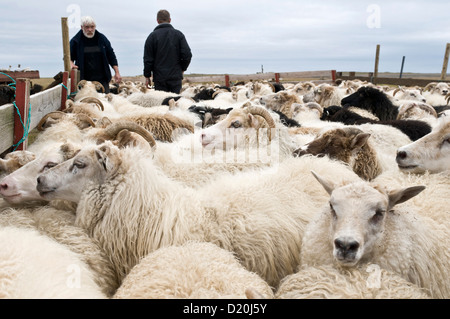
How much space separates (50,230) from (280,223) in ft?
5.66

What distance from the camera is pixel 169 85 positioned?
34.0 feet

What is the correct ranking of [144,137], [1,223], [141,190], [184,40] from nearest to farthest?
1. [1,223]
2. [141,190]
3. [144,137]
4. [184,40]

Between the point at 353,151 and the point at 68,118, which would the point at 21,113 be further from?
the point at 353,151

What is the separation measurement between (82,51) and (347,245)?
28.1ft

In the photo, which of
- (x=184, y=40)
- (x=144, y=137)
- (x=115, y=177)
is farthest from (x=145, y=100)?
(x=115, y=177)

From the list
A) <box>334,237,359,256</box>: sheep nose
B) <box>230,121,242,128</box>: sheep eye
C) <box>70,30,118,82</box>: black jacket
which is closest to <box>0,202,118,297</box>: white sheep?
<box>334,237,359,256</box>: sheep nose

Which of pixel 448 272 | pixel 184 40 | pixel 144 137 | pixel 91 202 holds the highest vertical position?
pixel 184 40

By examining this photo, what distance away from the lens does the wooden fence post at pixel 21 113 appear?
4414 millimetres

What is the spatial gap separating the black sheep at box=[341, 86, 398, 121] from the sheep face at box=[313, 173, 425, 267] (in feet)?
20.8

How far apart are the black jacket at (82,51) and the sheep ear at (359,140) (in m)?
6.80

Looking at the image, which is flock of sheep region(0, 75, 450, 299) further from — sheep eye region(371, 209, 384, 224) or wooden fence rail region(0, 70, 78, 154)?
wooden fence rail region(0, 70, 78, 154)

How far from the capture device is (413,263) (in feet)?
8.32

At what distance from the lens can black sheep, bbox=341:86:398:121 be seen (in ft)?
27.9
